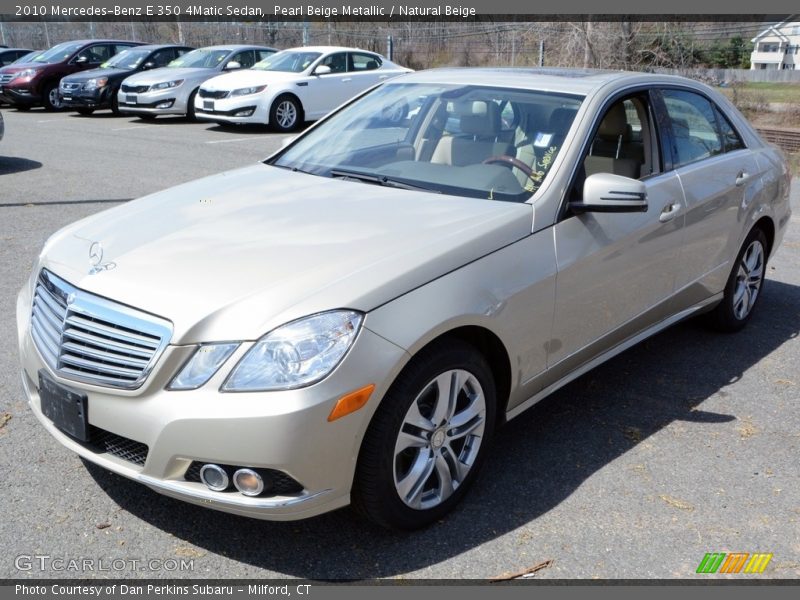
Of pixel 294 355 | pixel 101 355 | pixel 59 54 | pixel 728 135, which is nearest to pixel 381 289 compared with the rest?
pixel 294 355

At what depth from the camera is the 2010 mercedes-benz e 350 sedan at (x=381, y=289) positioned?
2.81 m

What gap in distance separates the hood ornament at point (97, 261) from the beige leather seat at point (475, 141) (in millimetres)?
1662

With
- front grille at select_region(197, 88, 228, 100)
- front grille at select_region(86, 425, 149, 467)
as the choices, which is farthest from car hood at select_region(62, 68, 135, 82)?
front grille at select_region(86, 425, 149, 467)

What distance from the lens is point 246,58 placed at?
1816 cm

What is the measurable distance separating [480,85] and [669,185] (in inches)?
44.2

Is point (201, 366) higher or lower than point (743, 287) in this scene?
higher

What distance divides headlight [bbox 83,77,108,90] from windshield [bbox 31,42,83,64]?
2.48 m

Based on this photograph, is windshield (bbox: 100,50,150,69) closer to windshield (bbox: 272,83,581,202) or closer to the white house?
windshield (bbox: 272,83,581,202)

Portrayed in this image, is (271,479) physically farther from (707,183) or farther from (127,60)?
(127,60)

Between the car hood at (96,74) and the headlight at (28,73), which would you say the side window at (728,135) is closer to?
the car hood at (96,74)

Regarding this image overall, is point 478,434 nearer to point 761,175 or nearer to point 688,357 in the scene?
point 688,357

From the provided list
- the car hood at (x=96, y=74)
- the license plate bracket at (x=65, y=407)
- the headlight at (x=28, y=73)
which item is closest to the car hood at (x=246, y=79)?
the car hood at (x=96, y=74)

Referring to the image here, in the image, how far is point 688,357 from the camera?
5168mm

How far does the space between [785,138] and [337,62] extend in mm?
8611
